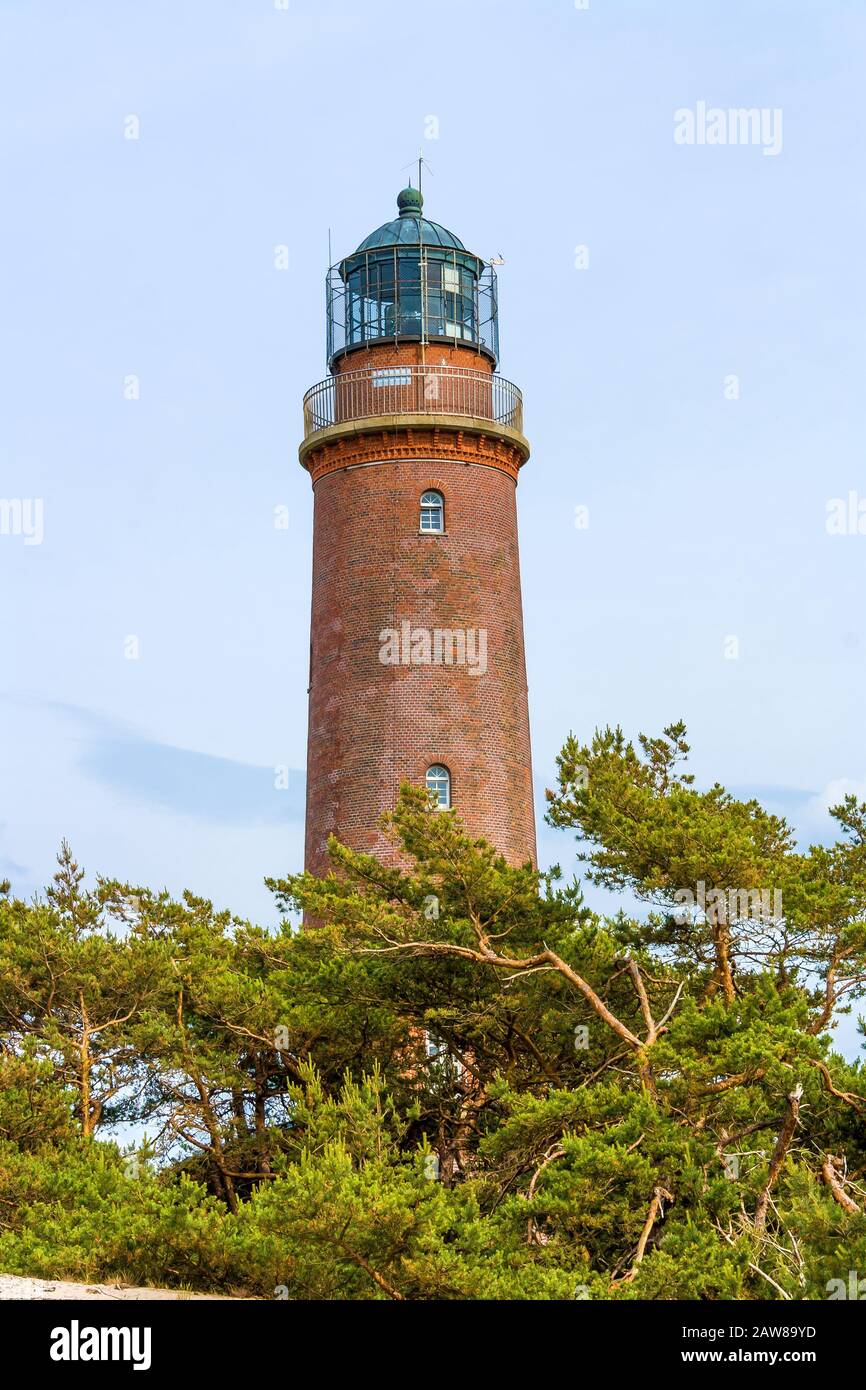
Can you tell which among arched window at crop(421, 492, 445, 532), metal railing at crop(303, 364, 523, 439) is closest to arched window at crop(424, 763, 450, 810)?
arched window at crop(421, 492, 445, 532)

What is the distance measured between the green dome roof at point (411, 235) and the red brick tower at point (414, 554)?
0.04m

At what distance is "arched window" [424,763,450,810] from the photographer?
31984mm

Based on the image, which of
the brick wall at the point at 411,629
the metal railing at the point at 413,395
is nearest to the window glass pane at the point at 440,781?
the brick wall at the point at 411,629

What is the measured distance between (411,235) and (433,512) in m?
5.04

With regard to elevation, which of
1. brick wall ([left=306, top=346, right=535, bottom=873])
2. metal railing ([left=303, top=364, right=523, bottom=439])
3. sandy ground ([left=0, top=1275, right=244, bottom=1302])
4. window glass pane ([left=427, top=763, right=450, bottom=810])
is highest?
metal railing ([left=303, top=364, right=523, bottom=439])

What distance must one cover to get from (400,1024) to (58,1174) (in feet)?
15.6

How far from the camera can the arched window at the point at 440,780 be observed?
3198cm

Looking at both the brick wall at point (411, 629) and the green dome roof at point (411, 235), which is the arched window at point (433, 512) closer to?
the brick wall at point (411, 629)

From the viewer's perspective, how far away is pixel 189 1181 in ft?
76.8

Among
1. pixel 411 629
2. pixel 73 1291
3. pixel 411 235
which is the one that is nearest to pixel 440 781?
pixel 411 629

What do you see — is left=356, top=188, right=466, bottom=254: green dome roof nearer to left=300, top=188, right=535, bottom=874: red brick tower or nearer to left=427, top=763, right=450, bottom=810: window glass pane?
left=300, top=188, right=535, bottom=874: red brick tower

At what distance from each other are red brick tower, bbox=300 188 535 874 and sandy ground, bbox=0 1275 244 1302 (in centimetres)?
1137
